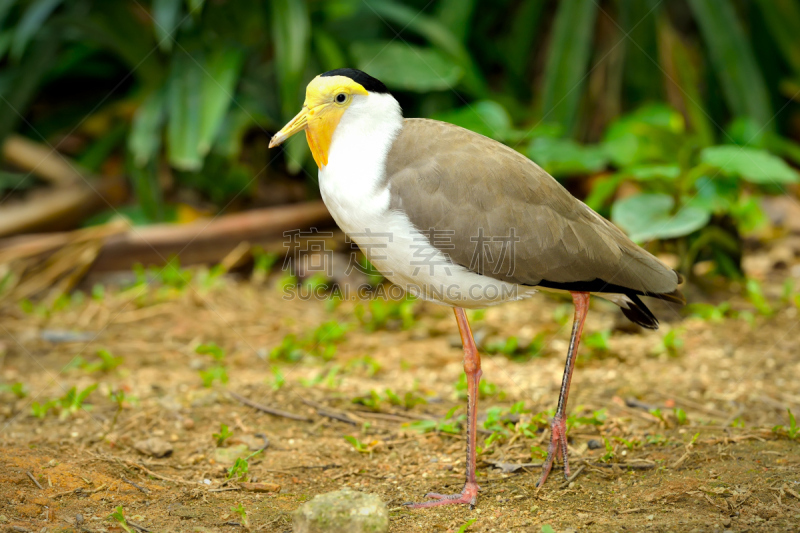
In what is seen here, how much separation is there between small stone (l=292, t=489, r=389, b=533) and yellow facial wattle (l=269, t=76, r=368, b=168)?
142 centimetres

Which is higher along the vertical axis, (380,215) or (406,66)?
(406,66)

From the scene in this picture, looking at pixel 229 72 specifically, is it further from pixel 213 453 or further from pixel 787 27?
pixel 787 27

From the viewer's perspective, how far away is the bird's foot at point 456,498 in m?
2.98

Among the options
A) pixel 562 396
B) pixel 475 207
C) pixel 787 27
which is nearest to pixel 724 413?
pixel 562 396

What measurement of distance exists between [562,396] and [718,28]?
14.9 ft

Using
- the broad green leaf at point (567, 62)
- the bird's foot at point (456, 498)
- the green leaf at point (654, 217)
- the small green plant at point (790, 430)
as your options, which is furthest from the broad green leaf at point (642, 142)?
the bird's foot at point (456, 498)

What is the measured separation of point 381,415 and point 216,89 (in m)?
3.12

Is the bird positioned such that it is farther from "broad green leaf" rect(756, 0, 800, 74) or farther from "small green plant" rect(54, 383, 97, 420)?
"broad green leaf" rect(756, 0, 800, 74)

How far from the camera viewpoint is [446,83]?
5.57 m

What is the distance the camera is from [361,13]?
639 centimetres

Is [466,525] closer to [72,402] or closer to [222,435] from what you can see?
[222,435]

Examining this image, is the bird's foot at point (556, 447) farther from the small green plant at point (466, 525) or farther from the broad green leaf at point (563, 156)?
the broad green leaf at point (563, 156)

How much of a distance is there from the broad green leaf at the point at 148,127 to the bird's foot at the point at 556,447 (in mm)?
4062

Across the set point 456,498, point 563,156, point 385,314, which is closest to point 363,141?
point 456,498
